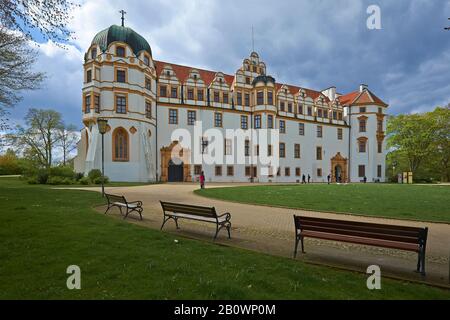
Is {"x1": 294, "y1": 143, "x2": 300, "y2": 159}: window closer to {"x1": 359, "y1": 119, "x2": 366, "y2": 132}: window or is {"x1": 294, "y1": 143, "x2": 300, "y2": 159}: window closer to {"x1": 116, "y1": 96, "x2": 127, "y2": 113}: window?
{"x1": 359, "y1": 119, "x2": 366, "y2": 132}: window

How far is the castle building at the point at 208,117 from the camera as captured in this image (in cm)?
3198

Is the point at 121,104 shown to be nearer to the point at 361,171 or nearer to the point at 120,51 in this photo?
the point at 120,51

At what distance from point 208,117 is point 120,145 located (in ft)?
43.7

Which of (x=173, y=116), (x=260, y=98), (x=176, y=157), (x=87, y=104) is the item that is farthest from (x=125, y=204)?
(x=260, y=98)

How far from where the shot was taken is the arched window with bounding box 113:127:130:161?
31.6m

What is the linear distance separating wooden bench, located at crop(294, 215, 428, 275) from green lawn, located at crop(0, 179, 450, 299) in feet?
2.76

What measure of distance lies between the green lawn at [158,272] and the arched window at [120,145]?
1010 inches

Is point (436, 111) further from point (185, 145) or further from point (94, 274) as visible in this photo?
point (94, 274)

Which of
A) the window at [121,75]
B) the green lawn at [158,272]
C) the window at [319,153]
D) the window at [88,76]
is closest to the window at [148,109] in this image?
the window at [121,75]

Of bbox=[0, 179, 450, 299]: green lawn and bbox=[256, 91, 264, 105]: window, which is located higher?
bbox=[256, 91, 264, 105]: window

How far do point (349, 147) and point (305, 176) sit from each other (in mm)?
12070

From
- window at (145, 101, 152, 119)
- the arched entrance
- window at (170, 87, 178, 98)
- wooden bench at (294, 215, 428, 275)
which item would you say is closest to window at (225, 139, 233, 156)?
the arched entrance

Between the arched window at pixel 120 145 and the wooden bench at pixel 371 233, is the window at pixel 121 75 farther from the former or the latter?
the wooden bench at pixel 371 233
